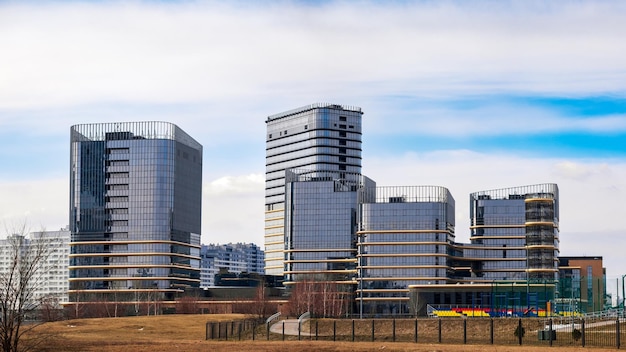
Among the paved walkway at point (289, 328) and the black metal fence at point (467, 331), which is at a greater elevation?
the black metal fence at point (467, 331)

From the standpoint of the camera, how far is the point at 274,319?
130 m

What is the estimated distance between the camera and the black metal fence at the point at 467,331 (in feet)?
277

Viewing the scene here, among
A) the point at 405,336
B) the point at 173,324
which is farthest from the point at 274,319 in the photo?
the point at 405,336

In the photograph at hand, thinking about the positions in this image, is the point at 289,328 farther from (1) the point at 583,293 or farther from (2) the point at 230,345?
(1) the point at 583,293

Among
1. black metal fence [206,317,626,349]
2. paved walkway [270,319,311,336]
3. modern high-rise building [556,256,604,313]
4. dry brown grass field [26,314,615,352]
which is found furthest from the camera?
modern high-rise building [556,256,604,313]

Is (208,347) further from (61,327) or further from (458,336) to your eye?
(61,327)

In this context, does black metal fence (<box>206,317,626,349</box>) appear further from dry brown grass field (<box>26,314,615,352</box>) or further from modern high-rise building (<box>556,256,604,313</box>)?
modern high-rise building (<box>556,256,604,313</box>)

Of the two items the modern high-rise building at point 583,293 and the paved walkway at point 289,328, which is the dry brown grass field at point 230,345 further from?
the modern high-rise building at point 583,293

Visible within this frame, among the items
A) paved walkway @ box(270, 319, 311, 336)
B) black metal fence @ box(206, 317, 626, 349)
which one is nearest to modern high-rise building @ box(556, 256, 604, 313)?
black metal fence @ box(206, 317, 626, 349)

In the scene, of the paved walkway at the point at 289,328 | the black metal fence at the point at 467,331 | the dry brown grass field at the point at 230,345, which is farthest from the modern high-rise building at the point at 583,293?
the paved walkway at the point at 289,328

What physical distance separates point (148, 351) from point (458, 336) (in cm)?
3321

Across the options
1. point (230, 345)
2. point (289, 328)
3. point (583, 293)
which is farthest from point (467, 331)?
point (583, 293)

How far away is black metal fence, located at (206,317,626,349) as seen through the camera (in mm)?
84500

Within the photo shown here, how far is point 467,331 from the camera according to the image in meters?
103
